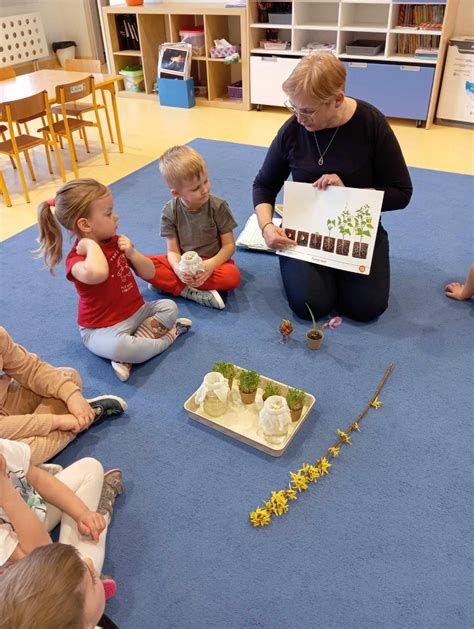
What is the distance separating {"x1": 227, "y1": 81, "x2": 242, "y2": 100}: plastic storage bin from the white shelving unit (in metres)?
0.35

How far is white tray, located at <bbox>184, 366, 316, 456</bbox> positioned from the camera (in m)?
1.65

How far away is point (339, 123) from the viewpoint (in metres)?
2.00

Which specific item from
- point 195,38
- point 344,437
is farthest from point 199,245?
point 195,38

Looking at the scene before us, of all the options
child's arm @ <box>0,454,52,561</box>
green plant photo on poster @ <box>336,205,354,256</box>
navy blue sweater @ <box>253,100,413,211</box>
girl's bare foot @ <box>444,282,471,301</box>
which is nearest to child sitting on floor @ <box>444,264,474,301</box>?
girl's bare foot @ <box>444,282,471,301</box>

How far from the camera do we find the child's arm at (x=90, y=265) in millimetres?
1776

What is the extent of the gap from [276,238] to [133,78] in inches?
179

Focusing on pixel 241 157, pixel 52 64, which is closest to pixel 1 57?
pixel 52 64

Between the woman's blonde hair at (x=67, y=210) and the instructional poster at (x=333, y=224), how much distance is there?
827 millimetres

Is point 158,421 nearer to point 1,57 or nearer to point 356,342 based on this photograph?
point 356,342

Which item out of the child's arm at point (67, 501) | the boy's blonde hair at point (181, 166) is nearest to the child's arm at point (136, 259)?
the boy's blonde hair at point (181, 166)

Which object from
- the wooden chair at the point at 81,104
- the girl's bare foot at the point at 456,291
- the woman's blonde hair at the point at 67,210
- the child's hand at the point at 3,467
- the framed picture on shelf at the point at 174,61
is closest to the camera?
the child's hand at the point at 3,467

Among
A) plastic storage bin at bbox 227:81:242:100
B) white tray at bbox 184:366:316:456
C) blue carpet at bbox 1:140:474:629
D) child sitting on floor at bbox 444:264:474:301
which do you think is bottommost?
blue carpet at bbox 1:140:474:629

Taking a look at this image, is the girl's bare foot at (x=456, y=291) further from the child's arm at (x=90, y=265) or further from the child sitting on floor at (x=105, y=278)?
the child's arm at (x=90, y=265)

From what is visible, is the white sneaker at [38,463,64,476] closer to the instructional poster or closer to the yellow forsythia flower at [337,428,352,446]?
the yellow forsythia flower at [337,428,352,446]
